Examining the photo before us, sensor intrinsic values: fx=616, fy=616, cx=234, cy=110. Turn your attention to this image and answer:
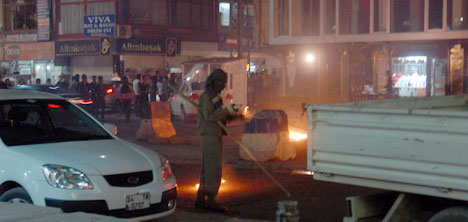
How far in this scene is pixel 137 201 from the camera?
21.2 feet

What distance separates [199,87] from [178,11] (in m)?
18.3

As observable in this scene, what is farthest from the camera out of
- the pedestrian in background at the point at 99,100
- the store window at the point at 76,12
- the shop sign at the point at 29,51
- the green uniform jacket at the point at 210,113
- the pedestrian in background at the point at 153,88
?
the shop sign at the point at 29,51

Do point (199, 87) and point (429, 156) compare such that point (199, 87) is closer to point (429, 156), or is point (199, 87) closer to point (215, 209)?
point (215, 209)

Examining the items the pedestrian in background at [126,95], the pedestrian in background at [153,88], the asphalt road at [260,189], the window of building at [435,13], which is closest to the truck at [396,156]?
the asphalt road at [260,189]

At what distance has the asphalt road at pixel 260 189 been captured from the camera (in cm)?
817

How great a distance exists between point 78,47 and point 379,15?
19.1 metres

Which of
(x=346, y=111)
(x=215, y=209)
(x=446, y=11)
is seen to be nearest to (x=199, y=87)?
(x=446, y=11)

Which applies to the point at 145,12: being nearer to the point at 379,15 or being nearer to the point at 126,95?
the point at 379,15

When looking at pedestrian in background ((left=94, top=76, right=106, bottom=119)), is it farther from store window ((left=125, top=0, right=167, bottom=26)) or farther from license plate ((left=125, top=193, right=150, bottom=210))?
license plate ((left=125, top=193, right=150, bottom=210))

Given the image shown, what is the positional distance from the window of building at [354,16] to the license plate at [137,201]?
2211cm

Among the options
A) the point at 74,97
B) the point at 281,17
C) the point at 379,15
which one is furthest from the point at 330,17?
the point at 74,97

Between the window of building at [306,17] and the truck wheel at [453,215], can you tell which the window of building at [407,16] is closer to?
the window of building at [306,17]

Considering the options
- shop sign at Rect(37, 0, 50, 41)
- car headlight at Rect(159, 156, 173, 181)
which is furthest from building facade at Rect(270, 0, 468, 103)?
car headlight at Rect(159, 156, 173, 181)

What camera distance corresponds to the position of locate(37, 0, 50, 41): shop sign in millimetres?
39812
